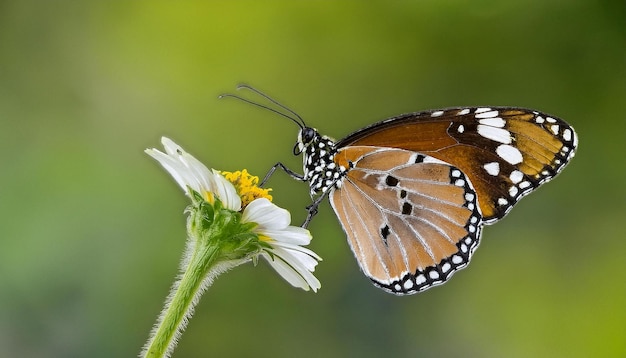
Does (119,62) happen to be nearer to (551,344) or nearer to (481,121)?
(481,121)

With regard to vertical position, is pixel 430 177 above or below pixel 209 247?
above

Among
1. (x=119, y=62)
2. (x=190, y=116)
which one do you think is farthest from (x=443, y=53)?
(x=119, y=62)

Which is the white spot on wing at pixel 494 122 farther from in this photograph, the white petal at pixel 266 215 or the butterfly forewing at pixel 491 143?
the white petal at pixel 266 215

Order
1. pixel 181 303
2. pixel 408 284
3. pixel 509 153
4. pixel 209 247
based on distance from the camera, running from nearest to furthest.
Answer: pixel 181 303 < pixel 209 247 < pixel 408 284 < pixel 509 153

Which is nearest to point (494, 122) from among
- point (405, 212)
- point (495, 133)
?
point (495, 133)

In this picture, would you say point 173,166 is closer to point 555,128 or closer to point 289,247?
point 289,247

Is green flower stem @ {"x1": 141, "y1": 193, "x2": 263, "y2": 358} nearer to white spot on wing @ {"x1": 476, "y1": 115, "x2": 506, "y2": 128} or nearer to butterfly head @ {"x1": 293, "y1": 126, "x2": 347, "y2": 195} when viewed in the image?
butterfly head @ {"x1": 293, "y1": 126, "x2": 347, "y2": 195}

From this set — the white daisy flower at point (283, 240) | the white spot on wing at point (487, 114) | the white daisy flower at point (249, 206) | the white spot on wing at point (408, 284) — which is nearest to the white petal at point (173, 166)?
the white daisy flower at point (249, 206)
